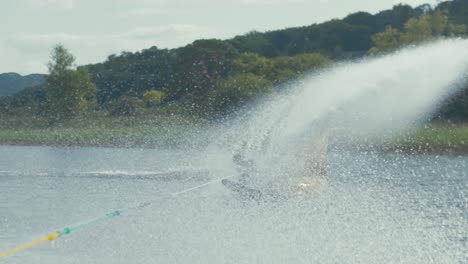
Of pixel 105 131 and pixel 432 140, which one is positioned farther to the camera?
pixel 105 131

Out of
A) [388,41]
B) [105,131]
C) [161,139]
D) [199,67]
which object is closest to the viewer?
[161,139]

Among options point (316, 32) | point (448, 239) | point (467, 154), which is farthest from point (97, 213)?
point (316, 32)

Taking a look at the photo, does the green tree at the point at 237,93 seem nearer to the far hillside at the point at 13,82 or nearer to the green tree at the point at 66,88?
the green tree at the point at 66,88

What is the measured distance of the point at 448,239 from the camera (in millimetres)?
14977

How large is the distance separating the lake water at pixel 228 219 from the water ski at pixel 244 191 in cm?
25

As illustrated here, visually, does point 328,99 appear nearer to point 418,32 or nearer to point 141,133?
point 141,133

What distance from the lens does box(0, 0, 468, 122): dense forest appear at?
46875 mm

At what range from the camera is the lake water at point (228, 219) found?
13859mm

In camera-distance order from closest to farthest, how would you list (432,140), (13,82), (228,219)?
(228,219), (432,140), (13,82)

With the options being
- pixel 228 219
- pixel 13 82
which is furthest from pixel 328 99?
pixel 13 82

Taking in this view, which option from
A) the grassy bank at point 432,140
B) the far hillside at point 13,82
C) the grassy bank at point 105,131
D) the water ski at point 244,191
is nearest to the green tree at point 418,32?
the grassy bank at point 432,140

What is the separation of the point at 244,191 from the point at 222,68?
166 feet

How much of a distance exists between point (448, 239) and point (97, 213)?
833 cm

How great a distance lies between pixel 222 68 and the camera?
225 ft
